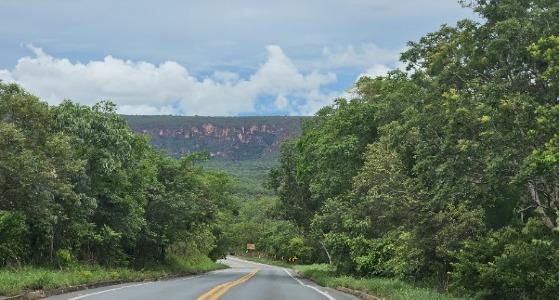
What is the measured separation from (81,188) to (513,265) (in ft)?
63.7

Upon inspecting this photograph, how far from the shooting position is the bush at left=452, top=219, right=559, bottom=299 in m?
14.5

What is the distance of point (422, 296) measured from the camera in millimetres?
15305

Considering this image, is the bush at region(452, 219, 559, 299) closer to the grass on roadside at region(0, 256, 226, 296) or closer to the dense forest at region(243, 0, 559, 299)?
the dense forest at region(243, 0, 559, 299)

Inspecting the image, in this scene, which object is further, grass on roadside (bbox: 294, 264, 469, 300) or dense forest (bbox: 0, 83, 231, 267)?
dense forest (bbox: 0, 83, 231, 267)

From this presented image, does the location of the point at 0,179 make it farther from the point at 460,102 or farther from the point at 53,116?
the point at 460,102

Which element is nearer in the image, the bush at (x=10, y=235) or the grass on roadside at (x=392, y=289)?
the grass on roadside at (x=392, y=289)

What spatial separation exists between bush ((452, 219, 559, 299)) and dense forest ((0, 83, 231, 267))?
48.3 feet

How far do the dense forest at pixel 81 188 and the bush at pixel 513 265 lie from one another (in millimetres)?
14723

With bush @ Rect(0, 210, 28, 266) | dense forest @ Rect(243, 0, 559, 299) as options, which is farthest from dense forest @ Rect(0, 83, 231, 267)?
dense forest @ Rect(243, 0, 559, 299)

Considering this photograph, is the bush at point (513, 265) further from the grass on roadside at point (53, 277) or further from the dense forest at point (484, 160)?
the grass on roadside at point (53, 277)

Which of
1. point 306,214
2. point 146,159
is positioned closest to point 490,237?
point 146,159

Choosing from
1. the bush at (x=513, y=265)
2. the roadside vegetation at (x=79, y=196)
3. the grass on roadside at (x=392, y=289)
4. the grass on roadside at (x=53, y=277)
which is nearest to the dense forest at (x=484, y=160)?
the bush at (x=513, y=265)

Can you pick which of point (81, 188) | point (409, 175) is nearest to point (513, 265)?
point (409, 175)

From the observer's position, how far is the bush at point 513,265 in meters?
14.5
